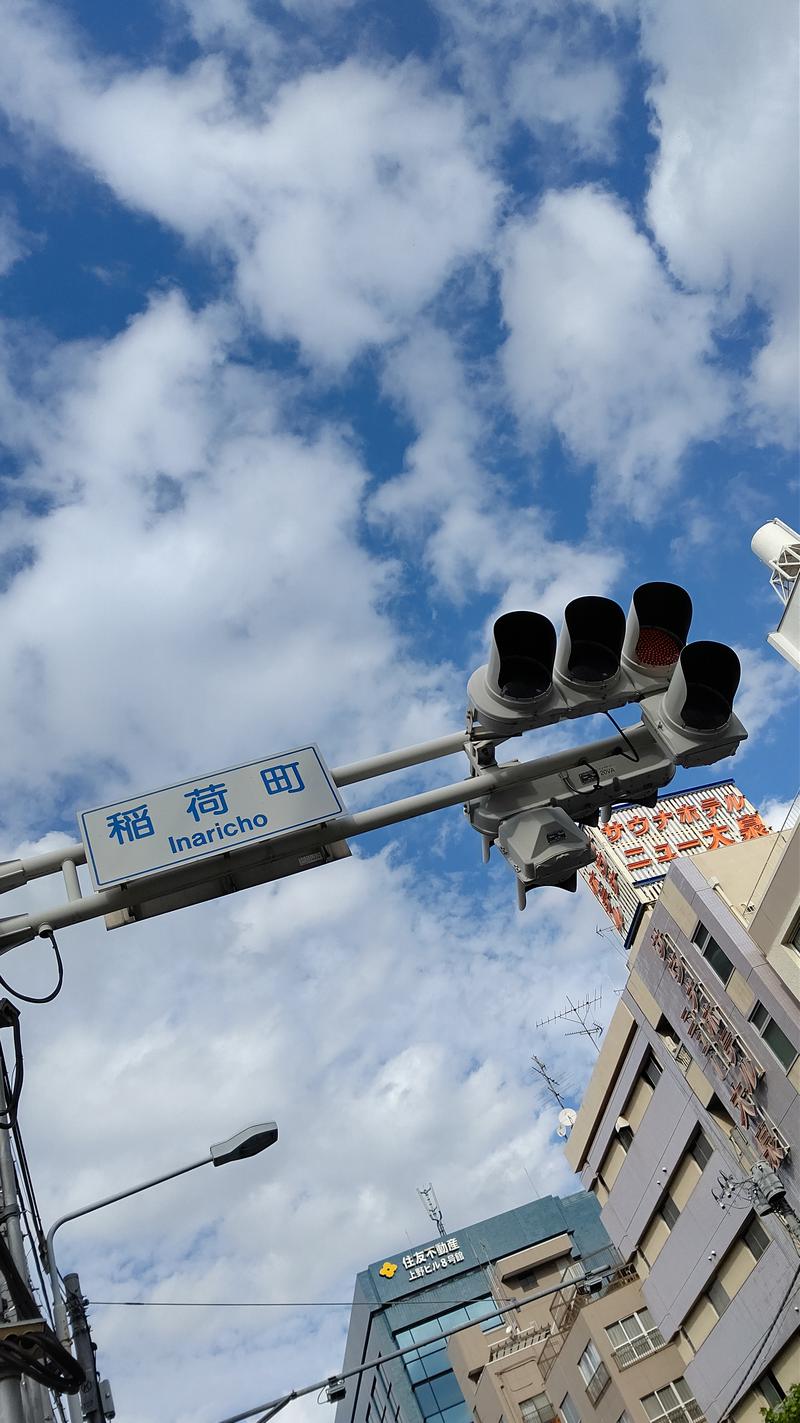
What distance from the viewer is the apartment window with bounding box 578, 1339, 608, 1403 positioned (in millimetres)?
32281

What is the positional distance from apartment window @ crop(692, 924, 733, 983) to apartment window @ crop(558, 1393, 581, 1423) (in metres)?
19.4

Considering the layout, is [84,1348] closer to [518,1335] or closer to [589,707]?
[589,707]

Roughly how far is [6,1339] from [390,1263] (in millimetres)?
68187

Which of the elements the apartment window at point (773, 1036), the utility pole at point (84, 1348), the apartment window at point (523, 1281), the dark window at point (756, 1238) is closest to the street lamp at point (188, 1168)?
the utility pole at point (84, 1348)

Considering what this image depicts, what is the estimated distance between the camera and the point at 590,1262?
54406 mm

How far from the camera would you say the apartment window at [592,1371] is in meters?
32.3

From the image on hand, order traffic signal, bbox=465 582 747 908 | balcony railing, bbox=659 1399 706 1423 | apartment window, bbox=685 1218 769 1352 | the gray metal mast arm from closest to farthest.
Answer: the gray metal mast arm
traffic signal, bbox=465 582 747 908
apartment window, bbox=685 1218 769 1352
balcony railing, bbox=659 1399 706 1423

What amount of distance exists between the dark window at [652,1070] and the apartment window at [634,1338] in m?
7.88

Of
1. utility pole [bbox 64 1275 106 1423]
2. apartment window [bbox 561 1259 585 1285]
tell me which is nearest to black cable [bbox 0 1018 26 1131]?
utility pole [bbox 64 1275 106 1423]

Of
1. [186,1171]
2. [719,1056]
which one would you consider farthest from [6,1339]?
[719,1056]

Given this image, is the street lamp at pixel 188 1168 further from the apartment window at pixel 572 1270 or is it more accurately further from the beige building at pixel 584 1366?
the apartment window at pixel 572 1270

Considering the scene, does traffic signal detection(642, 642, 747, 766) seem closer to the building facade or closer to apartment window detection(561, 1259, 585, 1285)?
apartment window detection(561, 1259, 585, 1285)

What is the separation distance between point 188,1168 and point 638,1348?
28.3 m

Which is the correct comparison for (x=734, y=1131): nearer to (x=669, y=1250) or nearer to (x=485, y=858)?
(x=669, y=1250)
